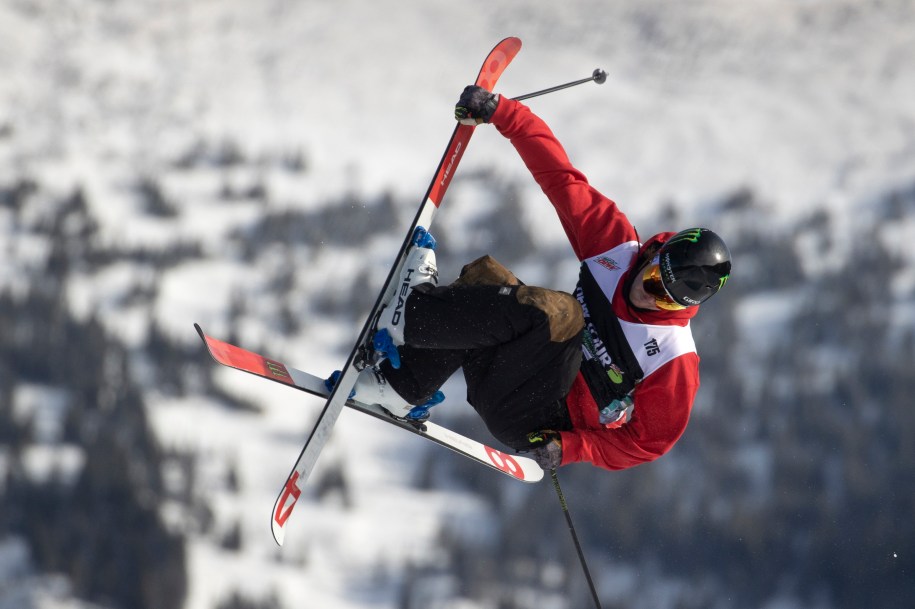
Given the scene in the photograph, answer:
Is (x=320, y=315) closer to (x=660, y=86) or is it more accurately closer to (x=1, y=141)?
(x=1, y=141)

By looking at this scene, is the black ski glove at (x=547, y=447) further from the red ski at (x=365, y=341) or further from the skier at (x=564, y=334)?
the red ski at (x=365, y=341)

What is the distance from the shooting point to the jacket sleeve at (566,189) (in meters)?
7.68

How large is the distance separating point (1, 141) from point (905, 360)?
77709mm

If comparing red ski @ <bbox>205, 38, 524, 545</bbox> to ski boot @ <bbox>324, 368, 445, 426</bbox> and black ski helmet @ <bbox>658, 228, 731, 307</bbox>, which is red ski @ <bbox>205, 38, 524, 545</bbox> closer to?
→ ski boot @ <bbox>324, 368, 445, 426</bbox>

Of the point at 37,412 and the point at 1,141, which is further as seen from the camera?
the point at 1,141

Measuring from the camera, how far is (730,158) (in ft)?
408

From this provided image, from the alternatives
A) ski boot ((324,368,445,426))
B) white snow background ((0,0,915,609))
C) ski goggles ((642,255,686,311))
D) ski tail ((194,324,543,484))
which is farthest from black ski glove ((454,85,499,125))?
white snow background ((0,0,915,609))

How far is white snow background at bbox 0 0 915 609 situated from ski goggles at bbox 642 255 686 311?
86515 millimetres

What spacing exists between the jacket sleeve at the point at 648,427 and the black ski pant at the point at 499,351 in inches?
9.0

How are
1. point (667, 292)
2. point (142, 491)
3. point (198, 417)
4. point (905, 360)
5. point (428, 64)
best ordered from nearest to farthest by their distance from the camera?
point (667, 292) → point (142, 491) → point (198, 417) → point (905, 360) → point (428, 64)

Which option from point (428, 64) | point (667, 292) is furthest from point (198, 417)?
point (667, 292)

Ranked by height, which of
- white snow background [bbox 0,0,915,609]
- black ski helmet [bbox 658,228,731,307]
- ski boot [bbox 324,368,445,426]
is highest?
black ski helmet [bbox 658,228,731,307]

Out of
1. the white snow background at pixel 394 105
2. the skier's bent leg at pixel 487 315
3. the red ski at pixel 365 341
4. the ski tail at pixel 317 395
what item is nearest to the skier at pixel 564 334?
the skier's bent leg at pixel 487 315

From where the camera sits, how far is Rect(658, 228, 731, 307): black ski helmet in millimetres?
7121
